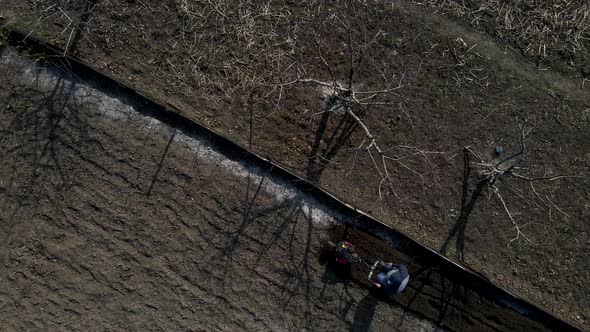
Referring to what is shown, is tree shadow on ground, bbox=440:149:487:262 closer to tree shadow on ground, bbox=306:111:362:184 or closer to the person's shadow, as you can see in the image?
Result: the person's shadow

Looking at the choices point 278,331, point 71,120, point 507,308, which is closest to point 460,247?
point 507,308

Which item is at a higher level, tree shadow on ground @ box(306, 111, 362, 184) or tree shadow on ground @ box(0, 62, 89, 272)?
tree shadow on ground @ box(306, 111, 362, 184)

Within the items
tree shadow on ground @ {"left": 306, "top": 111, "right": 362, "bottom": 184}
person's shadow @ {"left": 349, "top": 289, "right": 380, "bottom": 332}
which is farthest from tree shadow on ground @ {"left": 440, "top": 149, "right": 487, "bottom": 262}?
tree shadow on ground @ {"left": 306, "top": 111, "right": 362, "bottom": 184}

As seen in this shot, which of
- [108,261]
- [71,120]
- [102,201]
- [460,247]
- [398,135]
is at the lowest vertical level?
[108,261]

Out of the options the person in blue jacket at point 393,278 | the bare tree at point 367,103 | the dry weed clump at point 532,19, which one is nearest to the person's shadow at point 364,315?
the person in blue jacket at point 393,278

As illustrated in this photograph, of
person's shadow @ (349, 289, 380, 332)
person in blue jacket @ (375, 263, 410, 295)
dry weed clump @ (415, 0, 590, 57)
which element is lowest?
person's shadow @ (349, 289, 380, 332)

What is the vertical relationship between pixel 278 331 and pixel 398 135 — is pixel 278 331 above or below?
below

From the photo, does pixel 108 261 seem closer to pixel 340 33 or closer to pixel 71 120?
pixel 71 120
